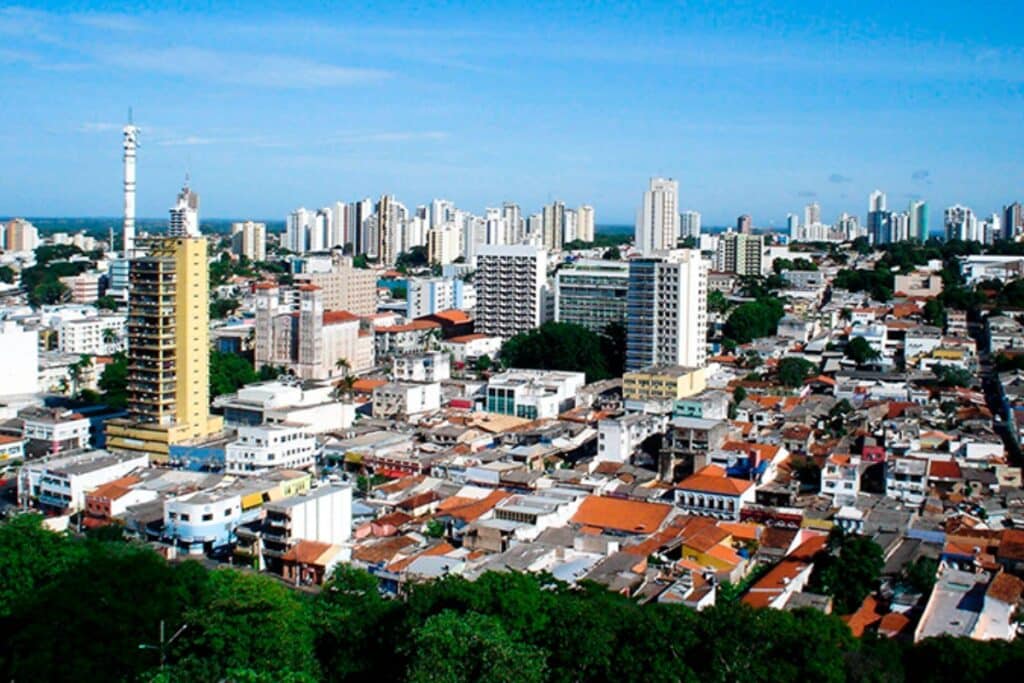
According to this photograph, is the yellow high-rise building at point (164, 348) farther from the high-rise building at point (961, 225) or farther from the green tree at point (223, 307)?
the high-rise building at point (961, 225)

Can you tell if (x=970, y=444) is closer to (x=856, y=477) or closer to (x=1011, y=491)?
(x=1011, y=491)

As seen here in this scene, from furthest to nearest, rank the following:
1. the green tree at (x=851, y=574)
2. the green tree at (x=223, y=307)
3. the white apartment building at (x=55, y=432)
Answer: the green tree at (x=223, y=307), the white apartment building at (x=55, y=432), the green tree at (x=851, y=574)

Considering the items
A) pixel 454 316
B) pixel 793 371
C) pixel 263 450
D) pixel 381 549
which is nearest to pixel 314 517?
pixel 381 549

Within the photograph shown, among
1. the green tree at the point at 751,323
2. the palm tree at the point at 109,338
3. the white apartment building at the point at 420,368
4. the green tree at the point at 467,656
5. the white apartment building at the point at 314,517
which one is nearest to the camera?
the green tree at the point at 467,656

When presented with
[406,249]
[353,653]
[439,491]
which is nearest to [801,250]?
[406,249]

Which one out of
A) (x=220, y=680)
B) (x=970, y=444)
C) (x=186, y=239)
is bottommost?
(x=220, y=680)

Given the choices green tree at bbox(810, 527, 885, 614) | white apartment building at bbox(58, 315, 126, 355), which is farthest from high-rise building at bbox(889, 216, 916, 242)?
green tree at bbox(810, 527, 885, 614)

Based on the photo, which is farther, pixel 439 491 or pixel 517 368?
pixel 517 368

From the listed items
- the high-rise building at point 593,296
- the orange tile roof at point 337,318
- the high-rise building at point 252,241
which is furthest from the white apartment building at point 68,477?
the high-rise building at point 252,241
